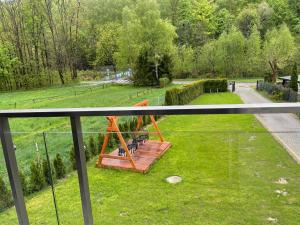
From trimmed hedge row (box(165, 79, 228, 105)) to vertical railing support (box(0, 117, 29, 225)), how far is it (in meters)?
8.80

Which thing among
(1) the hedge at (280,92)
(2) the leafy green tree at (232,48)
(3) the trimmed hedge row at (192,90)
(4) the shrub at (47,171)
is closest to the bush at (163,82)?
(3) the trimmed hedge row at (192,90)

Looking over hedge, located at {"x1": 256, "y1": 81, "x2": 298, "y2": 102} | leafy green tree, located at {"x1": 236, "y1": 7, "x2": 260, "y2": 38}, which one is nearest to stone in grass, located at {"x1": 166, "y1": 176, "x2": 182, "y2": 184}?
hedge, located at {"x1": 256, "y1": 81, "x2": 298, "y2": 102}

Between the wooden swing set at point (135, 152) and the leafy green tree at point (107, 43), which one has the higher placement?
the leafy green tree at point (107, 43)

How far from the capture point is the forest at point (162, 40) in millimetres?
18391

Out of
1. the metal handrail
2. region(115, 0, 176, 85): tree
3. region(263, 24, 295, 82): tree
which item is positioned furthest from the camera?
region(115, 0, 176, 85): tree

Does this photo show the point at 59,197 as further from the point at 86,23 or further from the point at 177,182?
the point at 86,23

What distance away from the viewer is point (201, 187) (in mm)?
1040

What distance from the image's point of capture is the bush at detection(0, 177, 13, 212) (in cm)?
119

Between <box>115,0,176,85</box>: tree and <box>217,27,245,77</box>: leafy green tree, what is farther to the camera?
<box>115,0,176,85</box>: tree

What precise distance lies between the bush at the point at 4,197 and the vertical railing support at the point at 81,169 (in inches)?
14.8

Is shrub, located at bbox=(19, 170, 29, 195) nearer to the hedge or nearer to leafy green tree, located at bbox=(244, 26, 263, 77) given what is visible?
the hedge

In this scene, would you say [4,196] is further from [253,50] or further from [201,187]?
[253,50]

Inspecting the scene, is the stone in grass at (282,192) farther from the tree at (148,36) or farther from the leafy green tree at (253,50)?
the leafy green tree at (253,50)

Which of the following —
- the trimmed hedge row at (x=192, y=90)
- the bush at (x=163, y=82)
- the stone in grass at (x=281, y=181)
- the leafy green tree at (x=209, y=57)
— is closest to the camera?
the stone in grass at (x=281, y=181)
